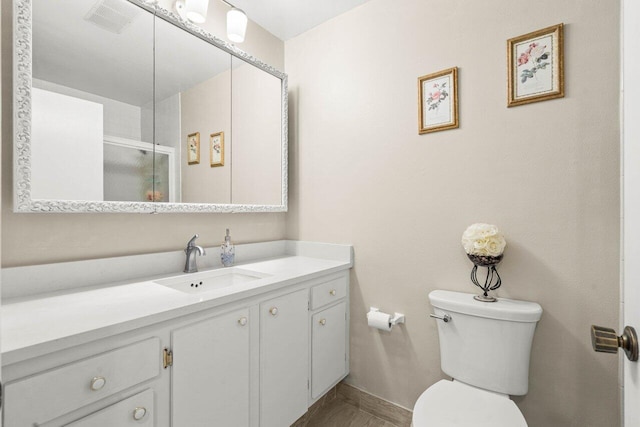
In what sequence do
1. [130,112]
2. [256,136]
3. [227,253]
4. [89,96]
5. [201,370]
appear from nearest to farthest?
1. [201,370]
2. [89,96]
3. [130,112]
4. [227,253]
5. [256,136]

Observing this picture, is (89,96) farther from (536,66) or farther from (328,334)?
(536,66)

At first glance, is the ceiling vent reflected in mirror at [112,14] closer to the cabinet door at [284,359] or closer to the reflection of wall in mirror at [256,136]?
the reflection of wall in mirror at [256,136]

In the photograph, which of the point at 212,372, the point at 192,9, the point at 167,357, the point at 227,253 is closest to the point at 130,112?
the point at 192,9

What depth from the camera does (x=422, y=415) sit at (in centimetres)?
108

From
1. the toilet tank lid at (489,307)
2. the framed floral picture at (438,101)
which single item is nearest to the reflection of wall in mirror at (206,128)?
the framed floral picture at (438,101)

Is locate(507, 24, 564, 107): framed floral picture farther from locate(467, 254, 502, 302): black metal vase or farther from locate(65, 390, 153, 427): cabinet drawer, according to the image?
locate(65, 390, 153, 427): cabinet drawer

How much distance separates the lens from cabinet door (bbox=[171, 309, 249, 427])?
Result: 1.02m

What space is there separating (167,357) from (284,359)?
22.4 inches

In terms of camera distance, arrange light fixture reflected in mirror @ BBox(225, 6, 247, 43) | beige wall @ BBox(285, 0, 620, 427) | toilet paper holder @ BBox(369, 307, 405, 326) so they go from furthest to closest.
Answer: light fixture reflected in mirror @ BBox(225, 6, 247, 43) < toilet paper holder @ BBox(369, 307, 405, 326) < beige wall @ BBox(285, 0, 620, 427)

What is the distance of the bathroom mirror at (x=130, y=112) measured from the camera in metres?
1.11

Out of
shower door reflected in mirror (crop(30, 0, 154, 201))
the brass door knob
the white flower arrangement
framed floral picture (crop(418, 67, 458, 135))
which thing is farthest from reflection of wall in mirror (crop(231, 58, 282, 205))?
the brass door knob

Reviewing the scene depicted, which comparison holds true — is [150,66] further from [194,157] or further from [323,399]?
[323,399]

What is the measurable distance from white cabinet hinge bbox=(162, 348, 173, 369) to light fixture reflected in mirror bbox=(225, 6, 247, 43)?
5.53 feet

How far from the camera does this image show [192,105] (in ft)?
5.21
